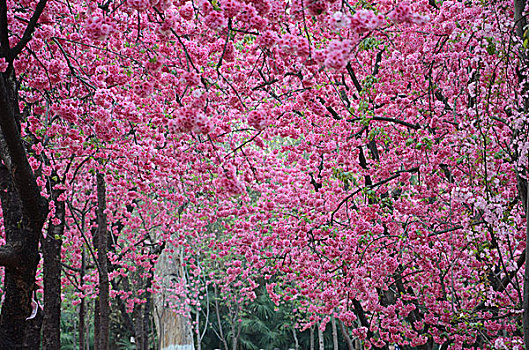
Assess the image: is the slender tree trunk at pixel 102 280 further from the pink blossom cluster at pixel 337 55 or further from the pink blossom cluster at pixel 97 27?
the pink blossom cluster at pixel 337 55

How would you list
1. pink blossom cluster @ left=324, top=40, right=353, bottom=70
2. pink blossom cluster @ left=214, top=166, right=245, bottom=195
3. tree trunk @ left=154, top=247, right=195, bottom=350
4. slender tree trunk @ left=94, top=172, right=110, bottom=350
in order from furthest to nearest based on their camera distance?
1. tree trunk @ left=154, top=247, right=195, bottom=350
2. slender tree trunk @ left=94, top=172, right=110, bottom=350
3. pink blossom cluster @ left=214, top=166, right=245, bottom=195
4. pink blossom cluster @ left=324, top=40, right=353, bottom=70

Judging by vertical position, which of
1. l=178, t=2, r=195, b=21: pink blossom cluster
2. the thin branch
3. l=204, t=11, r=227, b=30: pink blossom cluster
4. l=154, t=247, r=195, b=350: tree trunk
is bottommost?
l=154, t=247, r=195, b=350: tree trunk

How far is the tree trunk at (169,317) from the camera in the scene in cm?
1130

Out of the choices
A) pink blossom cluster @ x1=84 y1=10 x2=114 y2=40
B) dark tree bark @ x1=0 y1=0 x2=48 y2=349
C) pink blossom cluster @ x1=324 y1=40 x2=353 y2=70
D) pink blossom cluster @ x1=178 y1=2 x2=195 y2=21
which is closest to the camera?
pink blossom cluster @ x1=324 y1=40 x2=353 y2=70

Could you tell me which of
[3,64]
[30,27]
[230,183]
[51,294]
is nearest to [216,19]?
[230,183]

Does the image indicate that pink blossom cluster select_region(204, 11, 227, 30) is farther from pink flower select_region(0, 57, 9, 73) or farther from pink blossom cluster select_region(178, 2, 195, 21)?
pink flower select_region(0, 57, 9, 73)

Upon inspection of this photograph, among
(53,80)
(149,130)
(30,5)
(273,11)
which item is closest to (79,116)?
(53,80)

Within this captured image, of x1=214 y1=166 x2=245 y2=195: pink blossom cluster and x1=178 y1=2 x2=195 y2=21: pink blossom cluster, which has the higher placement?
x1=178 y1=2 x2=195 y2=21: pink blossom cluster

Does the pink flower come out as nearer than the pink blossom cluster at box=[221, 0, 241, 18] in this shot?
No

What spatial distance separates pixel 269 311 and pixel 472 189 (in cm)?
1716

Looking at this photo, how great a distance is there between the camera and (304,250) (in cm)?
736

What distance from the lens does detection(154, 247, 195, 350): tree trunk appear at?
445 inches

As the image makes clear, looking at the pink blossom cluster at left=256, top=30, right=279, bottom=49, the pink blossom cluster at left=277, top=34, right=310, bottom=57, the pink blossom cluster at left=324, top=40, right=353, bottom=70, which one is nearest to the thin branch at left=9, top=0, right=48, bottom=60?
the pink blossom cluster at left=256, top=30, right=279, bottom=49

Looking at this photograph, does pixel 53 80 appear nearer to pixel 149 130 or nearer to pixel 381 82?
pixel 149 130
